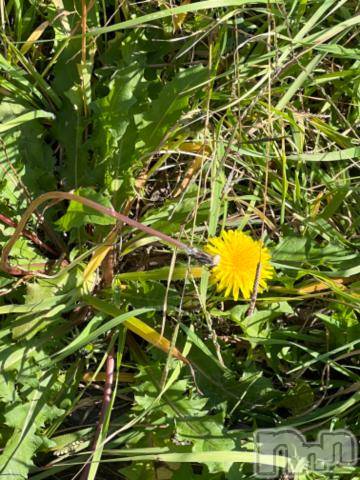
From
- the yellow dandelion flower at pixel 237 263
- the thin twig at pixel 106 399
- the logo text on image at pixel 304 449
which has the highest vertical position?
the yellow dandelion flower at pixel 237 263

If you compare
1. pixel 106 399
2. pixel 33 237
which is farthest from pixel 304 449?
pixel 33 237

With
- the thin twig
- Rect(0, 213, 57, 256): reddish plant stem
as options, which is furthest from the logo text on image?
Rect(0, 213, 57, 256): reddish plant stem

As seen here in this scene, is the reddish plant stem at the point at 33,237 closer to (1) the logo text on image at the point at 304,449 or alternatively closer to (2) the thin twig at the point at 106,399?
(2) the thin twig at the point at 106,399

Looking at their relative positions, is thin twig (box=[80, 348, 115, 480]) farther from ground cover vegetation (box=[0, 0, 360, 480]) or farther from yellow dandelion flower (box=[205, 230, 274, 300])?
yellow dandelion flower (box=[205, 230, 274, 300])

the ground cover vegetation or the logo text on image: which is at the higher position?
the ground cover vegetation

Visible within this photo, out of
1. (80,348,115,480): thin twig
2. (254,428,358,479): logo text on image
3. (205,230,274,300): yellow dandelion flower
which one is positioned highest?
(205,230,274,300): yellow dandelion flower

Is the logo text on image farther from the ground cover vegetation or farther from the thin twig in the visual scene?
the thin twig

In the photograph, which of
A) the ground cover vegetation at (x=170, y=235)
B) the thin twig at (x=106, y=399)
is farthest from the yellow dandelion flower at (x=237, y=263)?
the thin twig at (x=106, y=399)

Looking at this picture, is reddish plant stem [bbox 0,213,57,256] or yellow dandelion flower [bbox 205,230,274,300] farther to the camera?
reddish plant stem [bbox 0,213,57,256]

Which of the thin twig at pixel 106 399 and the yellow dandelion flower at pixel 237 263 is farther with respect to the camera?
the thin twig at pixel 106 399
